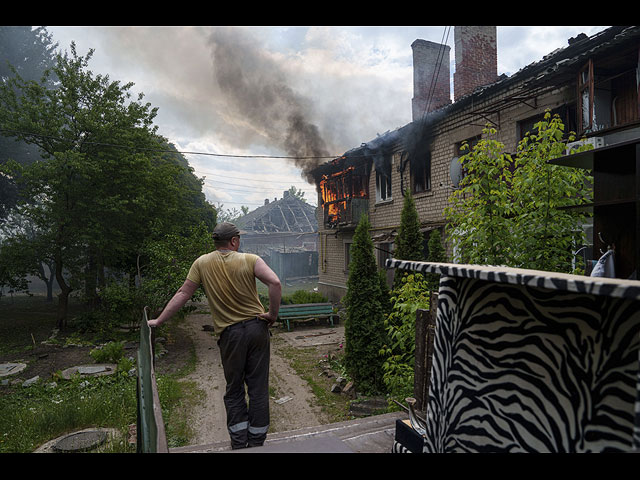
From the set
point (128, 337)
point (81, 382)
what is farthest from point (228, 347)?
point (128, 337)

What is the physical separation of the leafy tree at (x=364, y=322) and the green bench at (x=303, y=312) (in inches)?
247

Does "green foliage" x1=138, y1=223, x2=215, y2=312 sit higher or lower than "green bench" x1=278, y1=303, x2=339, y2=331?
higher

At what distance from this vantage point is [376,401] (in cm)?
695

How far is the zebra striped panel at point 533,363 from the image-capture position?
1.18m

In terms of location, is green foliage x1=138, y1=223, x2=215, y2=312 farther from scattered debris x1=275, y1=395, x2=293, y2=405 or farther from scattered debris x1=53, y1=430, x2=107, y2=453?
scattered debris x1=53, y1=430, x2=107, y2=453

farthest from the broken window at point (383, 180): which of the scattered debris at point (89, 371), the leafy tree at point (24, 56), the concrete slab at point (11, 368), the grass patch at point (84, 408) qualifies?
the leafy tree at point (24, 56)

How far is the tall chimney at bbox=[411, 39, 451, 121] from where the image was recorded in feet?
49.0

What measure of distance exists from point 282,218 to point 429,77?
30194mm

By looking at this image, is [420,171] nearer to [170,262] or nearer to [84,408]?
[170,262]

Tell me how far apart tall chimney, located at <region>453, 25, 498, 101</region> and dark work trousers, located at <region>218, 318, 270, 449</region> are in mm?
12688

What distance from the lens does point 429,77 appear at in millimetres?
15094

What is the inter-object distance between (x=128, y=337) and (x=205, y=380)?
5.29 meters

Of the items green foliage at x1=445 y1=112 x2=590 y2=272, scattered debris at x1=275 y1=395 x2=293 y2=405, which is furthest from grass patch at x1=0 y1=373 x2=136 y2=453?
green foliage at x1=445 y1=112 x2=590 y2=272
